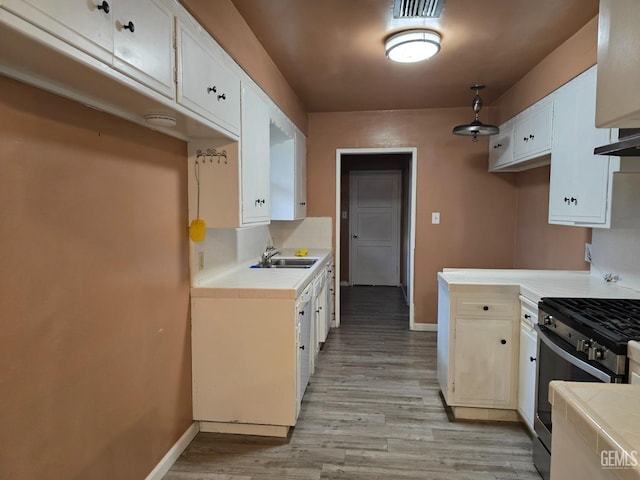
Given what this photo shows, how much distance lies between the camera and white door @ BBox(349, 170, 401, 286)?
657 centimetres

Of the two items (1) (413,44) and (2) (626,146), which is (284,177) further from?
(2) (626,146)

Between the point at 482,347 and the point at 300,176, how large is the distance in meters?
2.36

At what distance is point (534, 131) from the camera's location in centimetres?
285

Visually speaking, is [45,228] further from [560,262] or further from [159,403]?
[560,262]

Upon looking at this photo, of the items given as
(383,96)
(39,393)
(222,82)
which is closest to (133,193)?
(222,82)

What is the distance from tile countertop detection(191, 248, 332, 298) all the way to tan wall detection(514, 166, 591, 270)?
197 cm

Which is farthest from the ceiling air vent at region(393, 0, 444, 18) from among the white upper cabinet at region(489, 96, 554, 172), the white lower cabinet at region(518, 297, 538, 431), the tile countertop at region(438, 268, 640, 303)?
the white lower cabinet at region(518, 297, 538, 431)

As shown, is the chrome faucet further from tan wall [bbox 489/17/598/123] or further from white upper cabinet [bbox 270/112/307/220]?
tan wall [bbox 489/17/598/123]

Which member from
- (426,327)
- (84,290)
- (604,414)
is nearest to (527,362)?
(604,414)

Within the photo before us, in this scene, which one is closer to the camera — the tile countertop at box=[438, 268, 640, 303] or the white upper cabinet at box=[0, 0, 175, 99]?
the white upper cabinet at box=[0, 0, 175, 99]

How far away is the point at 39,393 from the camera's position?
1199 millimetres

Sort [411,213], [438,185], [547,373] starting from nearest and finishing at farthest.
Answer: [547,373] → [438,185] → [411,213]

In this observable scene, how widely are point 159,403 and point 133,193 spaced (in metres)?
1.05

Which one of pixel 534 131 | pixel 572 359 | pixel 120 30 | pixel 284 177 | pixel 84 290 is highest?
pixel 534 131
